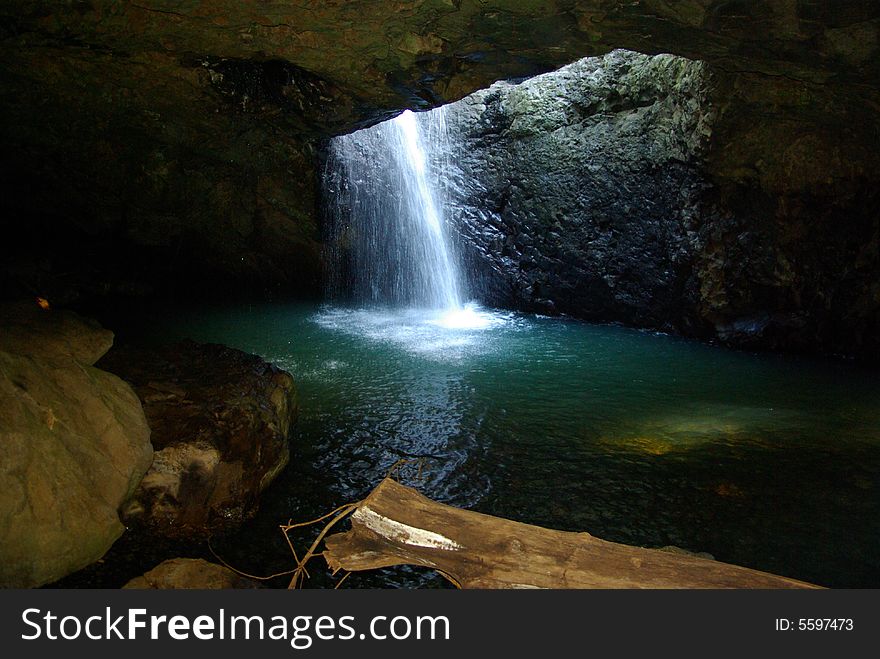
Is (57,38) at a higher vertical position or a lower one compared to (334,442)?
higher

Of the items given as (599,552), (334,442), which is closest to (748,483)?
(599,552)

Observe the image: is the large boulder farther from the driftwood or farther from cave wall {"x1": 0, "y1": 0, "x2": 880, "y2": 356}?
cave wall {"x1": 0, "y1": 0, "x2": 880, "y2": 356}

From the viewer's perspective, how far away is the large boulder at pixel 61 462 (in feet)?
9.58

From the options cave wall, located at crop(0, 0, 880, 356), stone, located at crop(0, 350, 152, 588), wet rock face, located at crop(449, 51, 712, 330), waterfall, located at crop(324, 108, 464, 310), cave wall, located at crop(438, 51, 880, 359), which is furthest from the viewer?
waterfall, located at crop(324, 108, 464, 310)

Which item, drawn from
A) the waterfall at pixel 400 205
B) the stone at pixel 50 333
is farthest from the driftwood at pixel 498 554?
the waterfall at pixel 400 205

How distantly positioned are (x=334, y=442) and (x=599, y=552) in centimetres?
299

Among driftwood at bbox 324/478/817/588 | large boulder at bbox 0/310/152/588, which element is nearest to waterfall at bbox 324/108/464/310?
large boulder at bbox 0/310/152/588

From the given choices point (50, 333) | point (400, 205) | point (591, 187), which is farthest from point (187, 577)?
point (400, 205)

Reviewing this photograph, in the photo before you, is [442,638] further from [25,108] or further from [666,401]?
[25,108]

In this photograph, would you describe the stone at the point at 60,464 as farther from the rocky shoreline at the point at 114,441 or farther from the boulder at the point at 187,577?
the boulder at the point at 187,577

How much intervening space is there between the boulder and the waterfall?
8.45 meters

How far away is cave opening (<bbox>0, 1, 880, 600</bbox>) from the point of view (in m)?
3.99

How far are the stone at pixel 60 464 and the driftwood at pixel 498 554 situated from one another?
1.46m

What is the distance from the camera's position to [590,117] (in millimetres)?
9578
